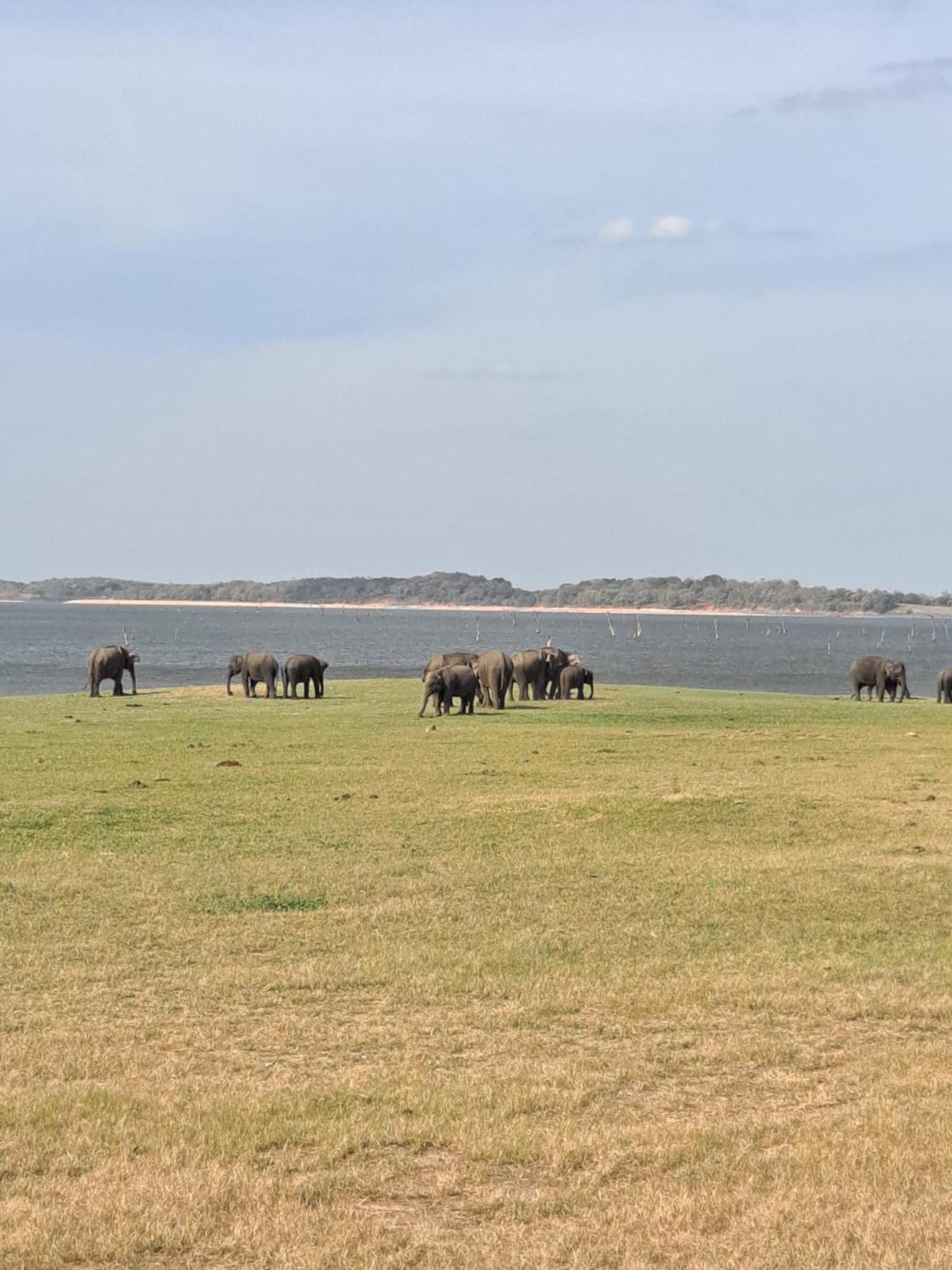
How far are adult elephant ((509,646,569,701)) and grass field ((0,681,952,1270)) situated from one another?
960 inches

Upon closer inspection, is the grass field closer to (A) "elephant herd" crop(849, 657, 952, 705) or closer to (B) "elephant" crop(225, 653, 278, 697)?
(B) "elephant" crop(225, 653, 278, 697)

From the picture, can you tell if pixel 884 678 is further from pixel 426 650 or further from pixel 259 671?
pixel 426 650

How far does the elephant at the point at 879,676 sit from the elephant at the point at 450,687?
55.6 ft

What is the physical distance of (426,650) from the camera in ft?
368

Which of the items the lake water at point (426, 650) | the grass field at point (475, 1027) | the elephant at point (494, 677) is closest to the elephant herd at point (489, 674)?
the elephant at point (494, 677)

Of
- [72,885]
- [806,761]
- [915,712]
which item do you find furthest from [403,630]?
[72,885]

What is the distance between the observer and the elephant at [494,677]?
129ft

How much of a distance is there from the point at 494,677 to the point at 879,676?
16.7 metres

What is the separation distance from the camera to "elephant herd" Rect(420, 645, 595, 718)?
36.6 meters

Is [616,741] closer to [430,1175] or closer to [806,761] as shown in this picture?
[806,761]

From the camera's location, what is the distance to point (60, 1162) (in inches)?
262

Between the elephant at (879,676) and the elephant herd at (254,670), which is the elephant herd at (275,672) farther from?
the elephant at (879,676)

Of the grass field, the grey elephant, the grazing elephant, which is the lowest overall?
the grass field

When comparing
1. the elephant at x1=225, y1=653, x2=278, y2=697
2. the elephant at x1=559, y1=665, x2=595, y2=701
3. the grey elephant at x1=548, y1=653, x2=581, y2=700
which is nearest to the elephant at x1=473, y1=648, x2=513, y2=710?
the elephant at x1=559, y1=665, x2=595, y2=701
